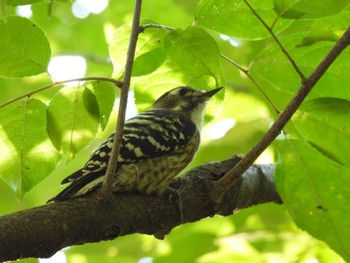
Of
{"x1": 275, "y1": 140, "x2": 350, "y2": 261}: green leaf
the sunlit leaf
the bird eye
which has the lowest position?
{"x1": 275, "y1": 140, "x2": 350, "y2": 261}: green leaf

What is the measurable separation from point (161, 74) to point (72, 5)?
2720 millimetres

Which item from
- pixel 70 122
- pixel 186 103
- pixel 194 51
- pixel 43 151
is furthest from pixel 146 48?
pixel 186 103

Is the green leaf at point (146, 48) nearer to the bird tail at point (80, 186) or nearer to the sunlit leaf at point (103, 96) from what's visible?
the sunlit leaf at point (103, 96)

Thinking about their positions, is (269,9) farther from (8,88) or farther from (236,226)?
(8,88)

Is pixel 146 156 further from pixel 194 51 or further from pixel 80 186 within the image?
pixel 194 51

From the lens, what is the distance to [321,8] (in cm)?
197

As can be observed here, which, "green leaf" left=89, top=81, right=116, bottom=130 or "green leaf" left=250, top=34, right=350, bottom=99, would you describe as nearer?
"green leaf" left=89, top=81, right=116, bottom=130

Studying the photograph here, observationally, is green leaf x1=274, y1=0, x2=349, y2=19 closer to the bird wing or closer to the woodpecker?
the woodpecker

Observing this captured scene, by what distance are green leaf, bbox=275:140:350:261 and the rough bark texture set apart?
1.04ft


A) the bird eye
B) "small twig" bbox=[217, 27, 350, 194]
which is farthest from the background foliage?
the bird eye

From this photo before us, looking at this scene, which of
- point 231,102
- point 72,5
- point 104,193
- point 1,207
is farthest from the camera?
point 72,5

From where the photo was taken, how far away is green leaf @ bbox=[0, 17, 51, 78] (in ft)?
6.77

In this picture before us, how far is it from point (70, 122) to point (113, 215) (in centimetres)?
34

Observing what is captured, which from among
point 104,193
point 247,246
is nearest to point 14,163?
point 104,193
